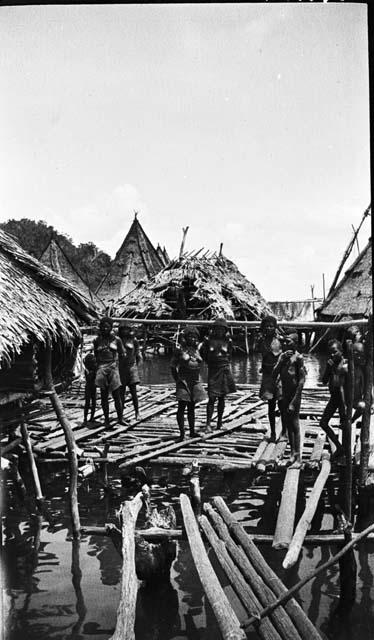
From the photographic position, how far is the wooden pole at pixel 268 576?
4.09 m

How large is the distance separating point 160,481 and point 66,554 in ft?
7.15

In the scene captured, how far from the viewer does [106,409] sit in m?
9.39

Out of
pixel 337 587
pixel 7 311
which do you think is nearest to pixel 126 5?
pixel 7 311

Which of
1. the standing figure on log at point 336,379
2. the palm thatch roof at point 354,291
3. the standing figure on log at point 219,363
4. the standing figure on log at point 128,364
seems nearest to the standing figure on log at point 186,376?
the standing figure on log at point 219,363

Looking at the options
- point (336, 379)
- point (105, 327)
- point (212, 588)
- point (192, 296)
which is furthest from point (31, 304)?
point (192, 296)

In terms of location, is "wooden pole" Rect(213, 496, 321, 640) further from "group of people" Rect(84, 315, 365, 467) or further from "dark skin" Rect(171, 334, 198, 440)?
"dark skin" Rect(171, 334, 198, 440)

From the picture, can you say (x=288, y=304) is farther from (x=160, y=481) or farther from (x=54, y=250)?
(x=160, y=481)

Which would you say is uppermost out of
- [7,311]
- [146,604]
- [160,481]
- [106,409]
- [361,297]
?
[361,297]

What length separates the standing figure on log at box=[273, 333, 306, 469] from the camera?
288 inches

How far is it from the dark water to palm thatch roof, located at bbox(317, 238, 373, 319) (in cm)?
1248

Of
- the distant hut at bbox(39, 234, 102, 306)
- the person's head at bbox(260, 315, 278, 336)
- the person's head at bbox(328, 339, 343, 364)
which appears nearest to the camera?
the person's head at bbox(328, 339, 343, 364)

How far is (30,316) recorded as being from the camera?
6293 millimetres

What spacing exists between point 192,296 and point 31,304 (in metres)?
16.2

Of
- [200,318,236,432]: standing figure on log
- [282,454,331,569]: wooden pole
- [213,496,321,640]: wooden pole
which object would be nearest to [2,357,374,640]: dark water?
[213,496,321,640]: wooden pole
